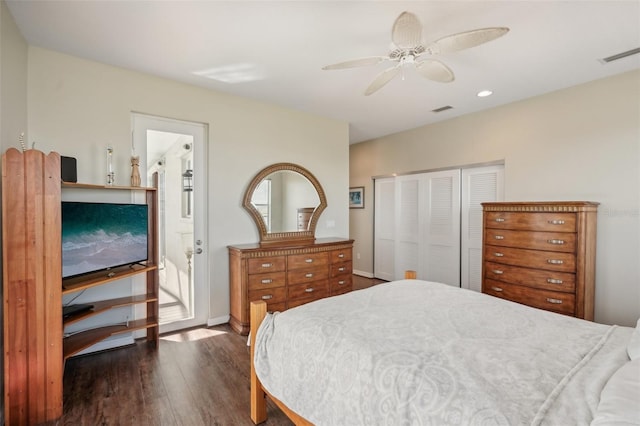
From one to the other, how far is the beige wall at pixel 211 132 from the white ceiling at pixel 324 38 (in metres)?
0.17

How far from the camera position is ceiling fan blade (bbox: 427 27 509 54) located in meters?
1.69

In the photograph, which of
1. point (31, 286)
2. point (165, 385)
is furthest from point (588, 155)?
point (31, 286)

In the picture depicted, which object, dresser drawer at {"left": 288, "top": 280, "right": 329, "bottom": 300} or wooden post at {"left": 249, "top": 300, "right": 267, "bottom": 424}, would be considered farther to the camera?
dresser drawer at {"left": 288, "top": 280, "right": 329, "bottom": 300}

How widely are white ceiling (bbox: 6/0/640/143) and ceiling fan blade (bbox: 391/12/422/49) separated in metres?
0.28

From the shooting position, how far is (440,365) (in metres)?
1.23

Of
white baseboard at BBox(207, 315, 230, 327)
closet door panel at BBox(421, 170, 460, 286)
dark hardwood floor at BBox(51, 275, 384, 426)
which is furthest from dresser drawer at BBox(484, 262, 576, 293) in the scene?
white baseboard at BBox(207, 315, 230, 327)

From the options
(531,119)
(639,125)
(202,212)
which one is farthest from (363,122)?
(639,125)

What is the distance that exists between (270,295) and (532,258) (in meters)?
2.83

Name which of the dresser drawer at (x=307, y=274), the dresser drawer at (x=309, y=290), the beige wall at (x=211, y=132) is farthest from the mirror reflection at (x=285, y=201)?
the dresser drawer at (x=309, y=290)

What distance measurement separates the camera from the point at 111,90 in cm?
290

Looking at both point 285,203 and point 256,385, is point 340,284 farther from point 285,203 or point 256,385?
point 256,385

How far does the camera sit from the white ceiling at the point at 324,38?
204cm

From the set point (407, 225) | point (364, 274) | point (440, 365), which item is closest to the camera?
point (440, 365)

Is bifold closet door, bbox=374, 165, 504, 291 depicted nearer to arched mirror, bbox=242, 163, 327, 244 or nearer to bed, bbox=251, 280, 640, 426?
arched mirror, bbox=242, 163, 327, 244
